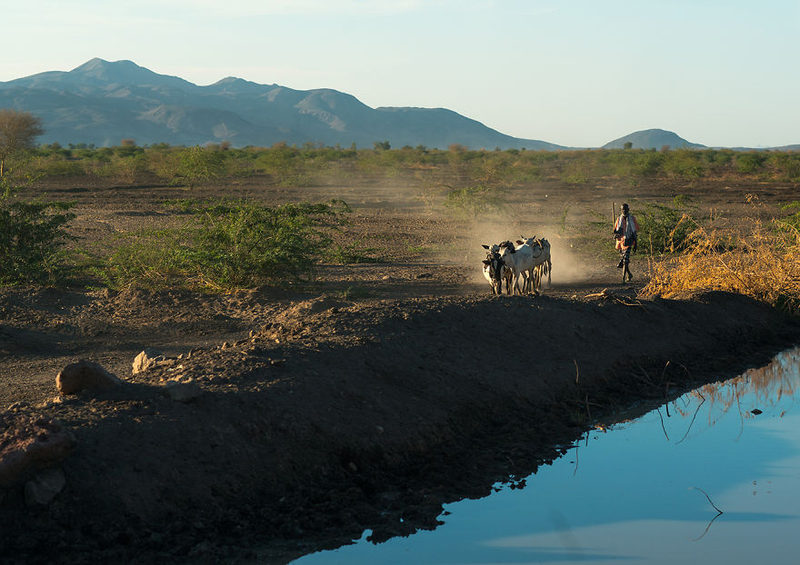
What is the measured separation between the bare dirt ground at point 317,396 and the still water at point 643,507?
0.80 feet

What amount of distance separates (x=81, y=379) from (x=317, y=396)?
1.81 meters

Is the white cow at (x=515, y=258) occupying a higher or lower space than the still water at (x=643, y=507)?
higher

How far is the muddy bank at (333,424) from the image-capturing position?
5320 mm

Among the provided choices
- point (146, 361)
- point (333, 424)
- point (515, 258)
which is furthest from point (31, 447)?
point (515, 258)

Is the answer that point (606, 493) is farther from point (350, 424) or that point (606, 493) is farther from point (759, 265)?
point (759, 265)

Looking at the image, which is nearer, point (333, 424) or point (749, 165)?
point (333, 424)

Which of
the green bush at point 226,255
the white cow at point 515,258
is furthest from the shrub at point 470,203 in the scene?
the white cow at point 515,258

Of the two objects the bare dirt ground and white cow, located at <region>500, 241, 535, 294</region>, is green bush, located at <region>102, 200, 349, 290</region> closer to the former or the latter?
the bare dirt ground

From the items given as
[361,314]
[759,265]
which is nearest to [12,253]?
[361,314]

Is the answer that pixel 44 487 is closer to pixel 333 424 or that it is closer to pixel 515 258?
pixel 333 424

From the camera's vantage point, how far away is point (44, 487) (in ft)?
17.1

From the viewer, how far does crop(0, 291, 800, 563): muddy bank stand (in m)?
5.32

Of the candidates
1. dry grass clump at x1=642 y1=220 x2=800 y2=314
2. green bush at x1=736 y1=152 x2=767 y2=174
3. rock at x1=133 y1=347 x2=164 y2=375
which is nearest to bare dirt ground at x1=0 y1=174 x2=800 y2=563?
rock at x1=133 y1=347 x2=164 y2=375

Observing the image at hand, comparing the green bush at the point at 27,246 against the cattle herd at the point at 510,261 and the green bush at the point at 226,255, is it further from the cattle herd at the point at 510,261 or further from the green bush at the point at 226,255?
the cattle herd at the point at 510,261
